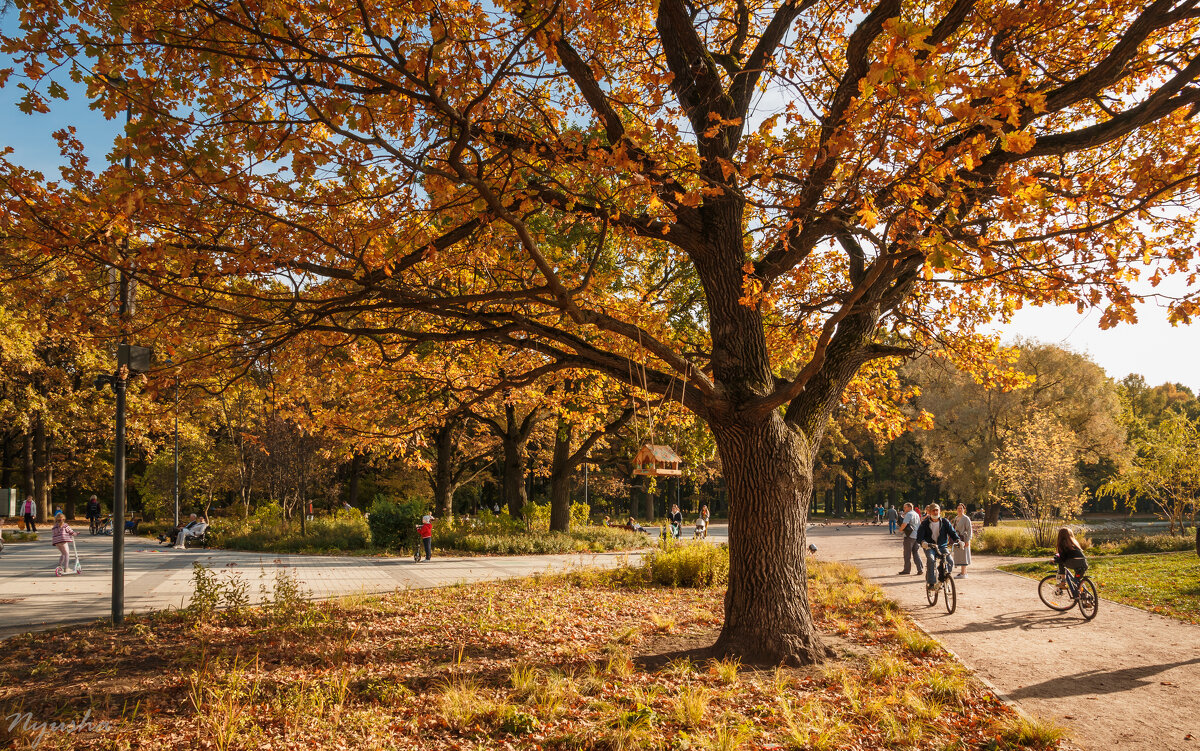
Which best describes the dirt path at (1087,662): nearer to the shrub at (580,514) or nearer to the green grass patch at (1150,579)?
the green grass patch at (1150,579)

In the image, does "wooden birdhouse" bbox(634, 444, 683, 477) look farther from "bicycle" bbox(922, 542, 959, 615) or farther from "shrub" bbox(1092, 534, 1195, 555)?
"shrub" bbox(1092, 534, 1195, 555)

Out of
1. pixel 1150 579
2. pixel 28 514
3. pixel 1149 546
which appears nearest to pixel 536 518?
pixel 1150 579

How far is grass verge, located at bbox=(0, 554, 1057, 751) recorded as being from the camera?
4.87 m

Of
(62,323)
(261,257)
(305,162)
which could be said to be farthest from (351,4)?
(62,323)

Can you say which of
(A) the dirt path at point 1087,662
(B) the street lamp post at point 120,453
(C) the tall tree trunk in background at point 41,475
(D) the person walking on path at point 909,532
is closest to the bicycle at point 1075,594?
(A) the dirt path at point 1087,662

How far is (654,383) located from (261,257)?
13.5 ft

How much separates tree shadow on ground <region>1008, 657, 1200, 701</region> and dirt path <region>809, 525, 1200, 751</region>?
0.03 feet

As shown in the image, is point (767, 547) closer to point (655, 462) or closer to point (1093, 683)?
point (655, 462)

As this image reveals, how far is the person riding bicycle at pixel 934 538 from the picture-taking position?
11410mm

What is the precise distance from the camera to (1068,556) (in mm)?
10688

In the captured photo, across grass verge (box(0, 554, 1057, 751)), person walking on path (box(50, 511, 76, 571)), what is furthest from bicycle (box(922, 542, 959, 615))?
person walking on path (box(50, 511, 76, 571))

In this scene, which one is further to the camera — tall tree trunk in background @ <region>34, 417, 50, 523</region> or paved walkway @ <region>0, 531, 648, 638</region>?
tall tree trunk in background @ <region>34, 417, 50, 523</region>

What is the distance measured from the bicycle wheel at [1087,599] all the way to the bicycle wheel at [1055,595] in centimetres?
18

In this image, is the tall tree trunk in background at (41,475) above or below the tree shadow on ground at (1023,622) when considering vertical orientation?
above
